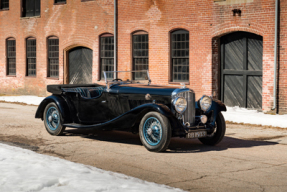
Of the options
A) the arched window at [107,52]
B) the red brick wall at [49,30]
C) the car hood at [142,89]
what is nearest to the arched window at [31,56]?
the red brick wall at [49,30]

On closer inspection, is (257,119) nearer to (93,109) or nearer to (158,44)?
(93,109)

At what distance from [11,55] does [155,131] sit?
65.4 feet

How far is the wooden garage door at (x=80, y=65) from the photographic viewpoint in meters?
22.6

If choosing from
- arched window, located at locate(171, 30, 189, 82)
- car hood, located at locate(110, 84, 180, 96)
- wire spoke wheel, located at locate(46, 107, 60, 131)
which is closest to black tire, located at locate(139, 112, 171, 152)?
car hood, located at locate(110, 84, 180, 96)

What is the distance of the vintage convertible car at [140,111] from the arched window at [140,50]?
910 cm

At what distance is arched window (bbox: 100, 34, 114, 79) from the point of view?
21.3 metres

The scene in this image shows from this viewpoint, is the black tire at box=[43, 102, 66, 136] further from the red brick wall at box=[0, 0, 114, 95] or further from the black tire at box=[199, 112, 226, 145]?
the red brick wall at box=[0, 0, 114, 95]

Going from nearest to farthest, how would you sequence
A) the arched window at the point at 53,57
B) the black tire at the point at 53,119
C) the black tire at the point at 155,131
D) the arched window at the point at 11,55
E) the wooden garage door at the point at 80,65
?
the black tire at the point at 155,131 < the black tire at the point at 53,119 < the wooden garage door at the point at 80,65 < the arched window at the point at 53,57 < the arched window at the point at 11,55

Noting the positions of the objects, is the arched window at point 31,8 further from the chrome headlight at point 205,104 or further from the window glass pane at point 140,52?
the chrome headlight at point 205,104

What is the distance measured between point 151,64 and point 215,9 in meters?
3.79

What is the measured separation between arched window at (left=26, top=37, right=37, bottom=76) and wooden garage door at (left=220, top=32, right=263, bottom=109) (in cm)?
1184

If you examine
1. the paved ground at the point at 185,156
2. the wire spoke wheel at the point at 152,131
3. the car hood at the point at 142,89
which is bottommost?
the paved ground at the point at 185,156

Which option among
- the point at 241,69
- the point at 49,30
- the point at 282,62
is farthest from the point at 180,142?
the point at 49,30

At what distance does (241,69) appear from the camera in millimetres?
16984
